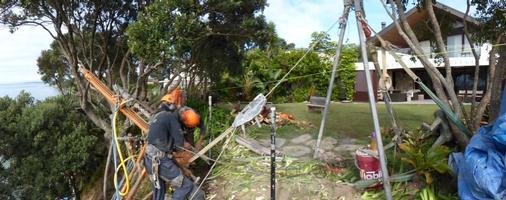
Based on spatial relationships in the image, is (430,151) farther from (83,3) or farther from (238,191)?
(83,3)

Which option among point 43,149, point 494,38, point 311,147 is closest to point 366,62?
point 494,38

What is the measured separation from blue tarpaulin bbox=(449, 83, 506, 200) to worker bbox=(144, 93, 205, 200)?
10.4 ft

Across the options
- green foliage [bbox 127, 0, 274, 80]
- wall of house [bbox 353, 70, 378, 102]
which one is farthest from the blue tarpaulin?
wall of house [bbox 353, 70, 378, 102]

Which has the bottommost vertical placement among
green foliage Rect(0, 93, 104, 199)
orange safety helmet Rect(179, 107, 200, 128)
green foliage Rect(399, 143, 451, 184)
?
green foliage Rect(0, 93, 104, 199)

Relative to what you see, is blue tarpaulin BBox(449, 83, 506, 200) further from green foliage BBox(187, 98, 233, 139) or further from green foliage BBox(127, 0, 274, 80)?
green foliage BBox(187, 98, 233, 139)

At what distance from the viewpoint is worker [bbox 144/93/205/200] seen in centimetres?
552

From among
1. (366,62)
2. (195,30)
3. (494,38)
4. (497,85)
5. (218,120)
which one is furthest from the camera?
(218,120)

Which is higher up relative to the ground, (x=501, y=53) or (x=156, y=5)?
(x=156, y=5)

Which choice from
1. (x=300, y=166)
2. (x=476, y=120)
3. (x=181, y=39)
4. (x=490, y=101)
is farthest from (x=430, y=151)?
(x=181, y=39)

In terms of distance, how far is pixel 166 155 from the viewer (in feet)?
18.3

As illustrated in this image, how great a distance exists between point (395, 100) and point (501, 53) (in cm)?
1826

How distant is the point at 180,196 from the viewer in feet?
18.1

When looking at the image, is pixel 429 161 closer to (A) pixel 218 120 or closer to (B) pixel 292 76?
(A) pixel 218 120

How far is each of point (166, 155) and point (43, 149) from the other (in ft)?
25.0
